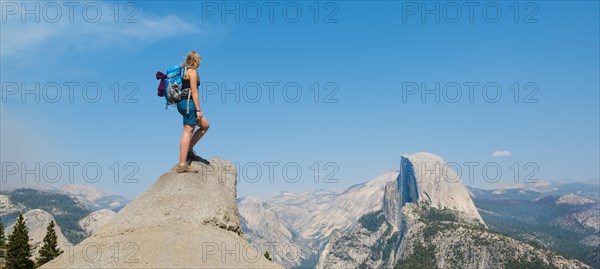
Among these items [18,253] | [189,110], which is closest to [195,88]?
[189,110]

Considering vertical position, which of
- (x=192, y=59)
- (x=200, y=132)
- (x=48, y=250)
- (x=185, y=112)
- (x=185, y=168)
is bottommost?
(x=48, y=250)

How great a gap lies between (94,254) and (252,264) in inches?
145

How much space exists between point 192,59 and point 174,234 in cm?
539

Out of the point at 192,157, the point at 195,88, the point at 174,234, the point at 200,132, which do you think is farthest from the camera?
the point at 192,157

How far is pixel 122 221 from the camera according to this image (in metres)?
11.4

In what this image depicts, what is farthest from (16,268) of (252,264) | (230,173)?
(252,264)

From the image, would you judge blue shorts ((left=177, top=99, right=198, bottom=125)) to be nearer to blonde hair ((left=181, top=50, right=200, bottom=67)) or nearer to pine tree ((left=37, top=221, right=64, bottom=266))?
blonde hair ((left=181, top=50, right=200, bottom=67))

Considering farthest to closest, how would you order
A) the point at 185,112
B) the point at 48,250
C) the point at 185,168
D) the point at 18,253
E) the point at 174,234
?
1. the point at 48,250
2. the point at 18,253
3. the point at 185,112
4. the point at 185,168
5. the point at 174,234

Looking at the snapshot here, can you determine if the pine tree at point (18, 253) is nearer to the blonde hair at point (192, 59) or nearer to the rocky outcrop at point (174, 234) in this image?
the rocky outcrop at point (174, 234)

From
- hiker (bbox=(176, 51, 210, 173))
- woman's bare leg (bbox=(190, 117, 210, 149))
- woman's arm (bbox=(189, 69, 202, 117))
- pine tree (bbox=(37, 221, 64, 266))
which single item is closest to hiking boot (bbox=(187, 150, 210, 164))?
woman's bare leg (bbox=(190, 117, 210, 149))

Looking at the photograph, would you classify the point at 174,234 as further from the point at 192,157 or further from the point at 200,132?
the point at 200,132

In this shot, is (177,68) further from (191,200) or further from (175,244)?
(175,244)

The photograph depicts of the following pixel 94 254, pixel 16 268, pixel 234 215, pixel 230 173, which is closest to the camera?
pixel 94 254

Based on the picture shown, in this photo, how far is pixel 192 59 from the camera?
43.6ft
